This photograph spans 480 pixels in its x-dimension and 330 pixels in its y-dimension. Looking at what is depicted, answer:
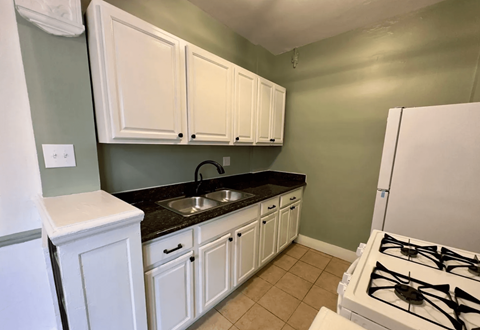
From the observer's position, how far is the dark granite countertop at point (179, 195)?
1030 millimetres

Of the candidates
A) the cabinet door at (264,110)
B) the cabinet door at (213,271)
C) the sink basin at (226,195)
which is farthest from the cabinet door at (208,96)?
the cabinet door at (213,271)

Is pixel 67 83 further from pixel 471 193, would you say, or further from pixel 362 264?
pixel 471 193

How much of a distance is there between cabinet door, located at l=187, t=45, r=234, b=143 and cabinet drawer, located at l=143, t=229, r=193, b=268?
28.3 inches

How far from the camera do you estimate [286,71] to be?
242 centimetres

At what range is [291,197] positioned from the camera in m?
2.15

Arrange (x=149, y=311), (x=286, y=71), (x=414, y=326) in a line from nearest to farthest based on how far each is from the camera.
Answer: (x=414, y=326)
(x=149, y=311)
(x=286, y=71)

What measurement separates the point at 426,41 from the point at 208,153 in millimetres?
2236

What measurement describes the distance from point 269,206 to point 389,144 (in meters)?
1.13

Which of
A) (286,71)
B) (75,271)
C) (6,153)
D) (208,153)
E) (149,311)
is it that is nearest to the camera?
(75,271)

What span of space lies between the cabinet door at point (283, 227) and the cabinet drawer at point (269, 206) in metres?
0.16

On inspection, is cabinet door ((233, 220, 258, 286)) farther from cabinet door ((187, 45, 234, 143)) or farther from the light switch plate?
the light switch plate

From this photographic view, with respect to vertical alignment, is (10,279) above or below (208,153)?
below

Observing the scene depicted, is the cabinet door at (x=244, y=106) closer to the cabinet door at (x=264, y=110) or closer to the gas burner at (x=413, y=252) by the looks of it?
the cabinet door at (x=264, y=110)

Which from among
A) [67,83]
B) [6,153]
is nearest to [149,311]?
[6,153]
